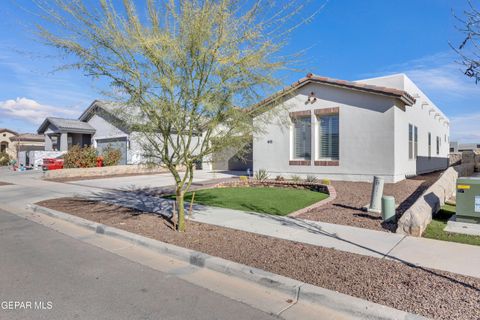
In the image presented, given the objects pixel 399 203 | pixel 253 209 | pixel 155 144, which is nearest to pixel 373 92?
pixel 399 203

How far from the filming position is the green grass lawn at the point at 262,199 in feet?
30.9

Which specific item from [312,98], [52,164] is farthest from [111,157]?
[312,98]

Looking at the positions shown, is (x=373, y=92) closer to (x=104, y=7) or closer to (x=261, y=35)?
(x=261, y=35)

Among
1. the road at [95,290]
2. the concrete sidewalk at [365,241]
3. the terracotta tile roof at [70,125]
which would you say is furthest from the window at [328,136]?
the terracotta tile roof at [70,125]

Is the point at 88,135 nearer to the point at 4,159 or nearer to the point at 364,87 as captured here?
the point at 4,159

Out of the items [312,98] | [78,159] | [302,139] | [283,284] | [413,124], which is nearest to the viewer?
[283,284]

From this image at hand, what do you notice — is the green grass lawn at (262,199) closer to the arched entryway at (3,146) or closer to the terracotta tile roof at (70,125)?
the terracotta tile roof at (70,125)

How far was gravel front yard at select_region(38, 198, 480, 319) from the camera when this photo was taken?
355 cm

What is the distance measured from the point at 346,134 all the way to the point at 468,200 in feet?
25.8

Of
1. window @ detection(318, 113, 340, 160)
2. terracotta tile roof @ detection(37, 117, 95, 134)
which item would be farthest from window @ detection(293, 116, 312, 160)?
terracotta tile roof @ detection(37, 117, 95, 134)

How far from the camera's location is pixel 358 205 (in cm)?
930

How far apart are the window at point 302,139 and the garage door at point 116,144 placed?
49.2 ft

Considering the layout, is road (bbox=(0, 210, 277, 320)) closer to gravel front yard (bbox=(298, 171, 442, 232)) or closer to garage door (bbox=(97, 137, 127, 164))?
A: gravel front yard (bbox=(298, 171, 442, 232))

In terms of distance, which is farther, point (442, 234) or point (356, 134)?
point (356, 134)
